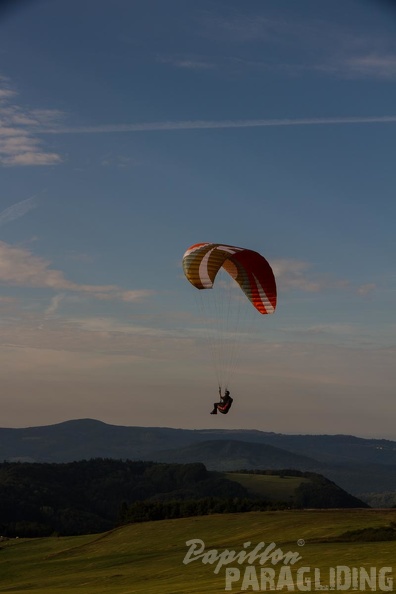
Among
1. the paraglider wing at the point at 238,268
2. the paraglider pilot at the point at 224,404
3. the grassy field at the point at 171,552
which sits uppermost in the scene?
the paraglider wing at the point at 238,268

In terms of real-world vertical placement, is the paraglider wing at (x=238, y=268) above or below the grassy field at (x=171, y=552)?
above

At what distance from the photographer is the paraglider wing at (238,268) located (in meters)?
50.8

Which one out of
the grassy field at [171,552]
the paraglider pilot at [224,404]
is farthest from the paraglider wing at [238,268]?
the grassy field at [171,552]

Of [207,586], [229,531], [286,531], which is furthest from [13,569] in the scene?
[207,586]

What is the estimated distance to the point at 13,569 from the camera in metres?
88.2

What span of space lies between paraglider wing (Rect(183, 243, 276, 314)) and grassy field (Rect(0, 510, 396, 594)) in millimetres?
17232

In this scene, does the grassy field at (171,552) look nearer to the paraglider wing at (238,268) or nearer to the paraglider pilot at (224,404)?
the paraglider pilot at (224,404)

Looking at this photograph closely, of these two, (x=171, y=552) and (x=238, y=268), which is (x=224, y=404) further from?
(x=171, y=552)

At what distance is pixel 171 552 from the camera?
7919 centimetres

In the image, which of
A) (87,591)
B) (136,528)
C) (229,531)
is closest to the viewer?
(87,591)

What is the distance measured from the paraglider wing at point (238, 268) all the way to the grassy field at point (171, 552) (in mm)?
17232

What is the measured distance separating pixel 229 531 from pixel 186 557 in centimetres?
1577

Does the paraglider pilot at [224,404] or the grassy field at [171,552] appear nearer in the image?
the paraglider pilot at [224,404]

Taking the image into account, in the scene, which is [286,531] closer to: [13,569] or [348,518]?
[348,518]
